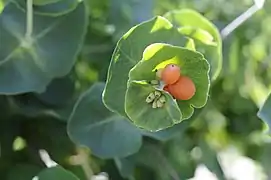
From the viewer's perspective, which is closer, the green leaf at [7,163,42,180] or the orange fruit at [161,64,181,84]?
the orange fruit at [161,64,181,84]

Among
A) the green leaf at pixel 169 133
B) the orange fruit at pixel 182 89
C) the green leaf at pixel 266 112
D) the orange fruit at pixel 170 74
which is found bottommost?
the green leaf at pixel 169 133

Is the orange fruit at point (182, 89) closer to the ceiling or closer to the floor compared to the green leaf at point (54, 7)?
closer to the ceiling

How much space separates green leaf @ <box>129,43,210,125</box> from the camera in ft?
0.92

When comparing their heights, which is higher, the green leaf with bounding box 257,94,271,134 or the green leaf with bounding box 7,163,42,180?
the green leaf with bounding box 257,94,271,134

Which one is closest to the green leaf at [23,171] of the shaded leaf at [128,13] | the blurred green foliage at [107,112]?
the blurred green foliage at [107,112]

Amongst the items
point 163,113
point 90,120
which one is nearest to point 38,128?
point 90,120

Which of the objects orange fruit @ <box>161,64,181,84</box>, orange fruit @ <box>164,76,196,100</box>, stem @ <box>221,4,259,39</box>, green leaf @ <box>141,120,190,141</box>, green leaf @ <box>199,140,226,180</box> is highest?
orange fruit @ <box>161,64,181,84</box>

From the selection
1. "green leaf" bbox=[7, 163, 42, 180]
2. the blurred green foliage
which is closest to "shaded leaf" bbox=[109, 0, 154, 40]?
the blurred green foliage

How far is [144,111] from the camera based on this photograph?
0.29 m

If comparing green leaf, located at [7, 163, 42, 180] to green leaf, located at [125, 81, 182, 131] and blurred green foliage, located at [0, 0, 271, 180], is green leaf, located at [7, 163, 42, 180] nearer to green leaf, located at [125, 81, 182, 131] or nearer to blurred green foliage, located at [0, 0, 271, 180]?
blurred green foliage, located at [0, 0, 271, 180]

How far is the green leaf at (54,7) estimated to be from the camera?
369mm

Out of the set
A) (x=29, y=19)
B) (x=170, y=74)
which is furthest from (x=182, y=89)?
(x=29, y=19)

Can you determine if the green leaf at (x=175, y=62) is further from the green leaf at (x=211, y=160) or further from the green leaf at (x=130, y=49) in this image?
the green leaf at (x=211, y=160)

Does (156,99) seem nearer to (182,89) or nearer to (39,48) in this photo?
Result: (182,89)
